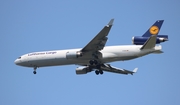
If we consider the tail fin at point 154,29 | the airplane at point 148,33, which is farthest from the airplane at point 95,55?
the tail fin at point 154,29

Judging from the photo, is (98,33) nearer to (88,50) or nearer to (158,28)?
(88,50)

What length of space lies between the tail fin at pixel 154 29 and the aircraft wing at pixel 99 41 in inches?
201

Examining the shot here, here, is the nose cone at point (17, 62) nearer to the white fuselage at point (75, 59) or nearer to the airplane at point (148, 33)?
the white fuselage at point (75, 59)

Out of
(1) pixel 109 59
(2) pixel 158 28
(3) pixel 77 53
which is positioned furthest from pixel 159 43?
(3) pixel 77 53

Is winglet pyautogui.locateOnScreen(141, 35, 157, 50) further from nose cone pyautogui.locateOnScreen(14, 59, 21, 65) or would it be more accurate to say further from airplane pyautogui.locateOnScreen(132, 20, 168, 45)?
nose cone pyautogui.locateOnScreen(14, 59, 21, 65)

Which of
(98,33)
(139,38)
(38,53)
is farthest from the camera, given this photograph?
(38,53)

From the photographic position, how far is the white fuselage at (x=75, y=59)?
40.4 m

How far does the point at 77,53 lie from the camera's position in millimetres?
41438

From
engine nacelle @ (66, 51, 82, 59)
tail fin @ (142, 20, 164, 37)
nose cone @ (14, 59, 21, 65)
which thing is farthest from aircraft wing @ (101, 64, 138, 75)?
nose cone @ (14, 59, 21, 65)

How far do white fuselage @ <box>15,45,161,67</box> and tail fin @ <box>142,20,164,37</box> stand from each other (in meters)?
2.26

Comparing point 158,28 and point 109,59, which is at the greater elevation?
point 158,28

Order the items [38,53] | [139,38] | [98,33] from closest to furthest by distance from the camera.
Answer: [98,33]
[139,38]
[38,53]

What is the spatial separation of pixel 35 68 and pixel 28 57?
1564 mm

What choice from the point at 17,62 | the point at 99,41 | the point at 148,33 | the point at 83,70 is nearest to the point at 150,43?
the point at 148,33
